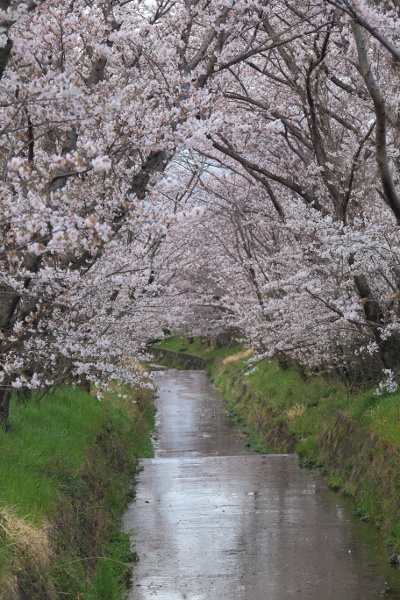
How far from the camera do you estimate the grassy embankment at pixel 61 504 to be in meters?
5.27

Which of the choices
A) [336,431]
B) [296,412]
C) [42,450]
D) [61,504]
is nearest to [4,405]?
[42,450]

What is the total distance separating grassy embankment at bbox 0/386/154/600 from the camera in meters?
5.27

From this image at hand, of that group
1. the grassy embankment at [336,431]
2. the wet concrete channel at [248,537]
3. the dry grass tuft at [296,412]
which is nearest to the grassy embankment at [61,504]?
the wet concrete channel at [248,537]

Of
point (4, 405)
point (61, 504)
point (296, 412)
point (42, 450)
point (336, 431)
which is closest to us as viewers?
point (61, 504)

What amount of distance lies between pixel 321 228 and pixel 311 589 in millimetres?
5154

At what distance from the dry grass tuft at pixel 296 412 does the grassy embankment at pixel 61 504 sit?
538 centimetres

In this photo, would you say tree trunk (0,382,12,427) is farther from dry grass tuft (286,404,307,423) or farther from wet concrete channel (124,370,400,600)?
dry grass tuft (286,404,307,423)

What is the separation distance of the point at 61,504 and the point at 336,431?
7241 mm

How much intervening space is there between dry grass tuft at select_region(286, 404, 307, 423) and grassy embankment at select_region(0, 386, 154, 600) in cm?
538

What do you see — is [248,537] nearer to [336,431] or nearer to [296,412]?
[336,431]

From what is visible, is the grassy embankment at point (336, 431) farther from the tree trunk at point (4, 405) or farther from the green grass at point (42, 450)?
the tree trunk at point (4, 405)

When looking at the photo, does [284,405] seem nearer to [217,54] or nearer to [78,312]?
[78,312]

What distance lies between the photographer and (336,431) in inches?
504

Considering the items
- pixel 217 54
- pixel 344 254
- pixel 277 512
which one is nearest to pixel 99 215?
pixel 217 54
